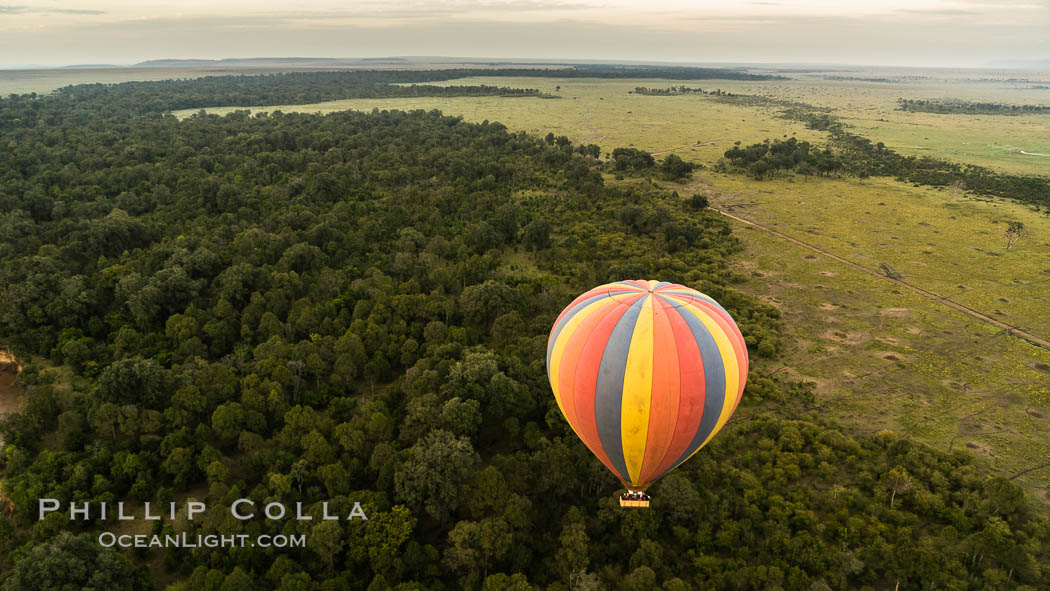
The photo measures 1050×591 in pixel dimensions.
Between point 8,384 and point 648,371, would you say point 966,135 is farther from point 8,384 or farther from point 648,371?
point 8,384

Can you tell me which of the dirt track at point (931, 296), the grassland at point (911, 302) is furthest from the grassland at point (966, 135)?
the dirt track at point (931, 296)

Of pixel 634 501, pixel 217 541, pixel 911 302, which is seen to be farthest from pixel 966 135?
pixel 217 541

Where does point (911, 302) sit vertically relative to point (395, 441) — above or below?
above

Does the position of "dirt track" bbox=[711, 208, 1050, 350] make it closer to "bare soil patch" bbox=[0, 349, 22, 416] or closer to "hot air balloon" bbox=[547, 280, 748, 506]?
"hot air balloon" bbox=[547, 280, 748, 506]

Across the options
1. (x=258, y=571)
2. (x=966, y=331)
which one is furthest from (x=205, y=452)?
(x=966, y=331)

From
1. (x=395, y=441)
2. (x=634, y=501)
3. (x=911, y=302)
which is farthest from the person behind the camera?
(x=911, y=302)

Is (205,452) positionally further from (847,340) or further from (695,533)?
(847,340)
